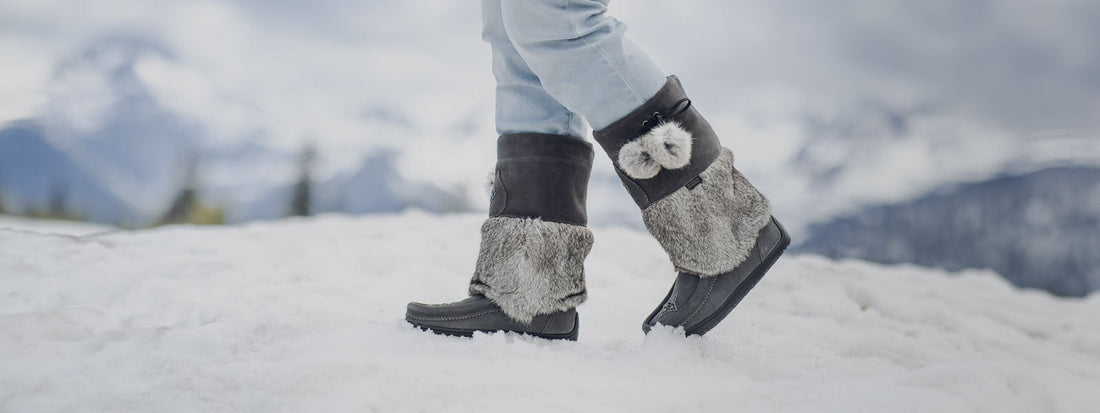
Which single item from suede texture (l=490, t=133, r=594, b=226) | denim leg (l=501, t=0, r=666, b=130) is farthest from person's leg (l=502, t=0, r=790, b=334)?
suede texture (l=490, t=133, r=594, b=226)

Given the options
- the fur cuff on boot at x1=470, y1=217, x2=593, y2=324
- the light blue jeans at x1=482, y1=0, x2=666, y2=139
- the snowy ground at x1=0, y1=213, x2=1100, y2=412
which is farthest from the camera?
the fur cuff on boot at x1=470, y1=217, x2=593, y2=324

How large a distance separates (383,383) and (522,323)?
43 centimetres

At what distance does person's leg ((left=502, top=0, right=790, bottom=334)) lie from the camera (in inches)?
45.7

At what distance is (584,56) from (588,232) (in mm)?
369

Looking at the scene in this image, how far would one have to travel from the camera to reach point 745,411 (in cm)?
86

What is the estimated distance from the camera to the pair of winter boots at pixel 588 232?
4.06ft

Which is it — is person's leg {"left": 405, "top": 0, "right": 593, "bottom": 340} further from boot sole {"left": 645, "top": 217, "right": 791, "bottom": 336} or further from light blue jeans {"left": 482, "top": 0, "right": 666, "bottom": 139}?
boot sole {"left": 645, "top": 217, "right": 791, "bottom": 336}

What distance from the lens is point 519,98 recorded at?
1.36 m

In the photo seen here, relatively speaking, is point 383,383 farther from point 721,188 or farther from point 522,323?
point 721,188

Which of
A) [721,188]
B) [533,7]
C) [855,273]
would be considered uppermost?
[533,7]

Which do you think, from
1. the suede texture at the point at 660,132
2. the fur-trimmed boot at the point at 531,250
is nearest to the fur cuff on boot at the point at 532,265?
the fur-trimmed boot at the point at 531,250

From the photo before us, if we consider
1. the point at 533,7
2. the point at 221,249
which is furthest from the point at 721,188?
the point at 221,249

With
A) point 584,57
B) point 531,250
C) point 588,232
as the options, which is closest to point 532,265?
point 531,250

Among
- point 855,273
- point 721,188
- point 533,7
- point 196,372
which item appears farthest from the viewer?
point 855,273
